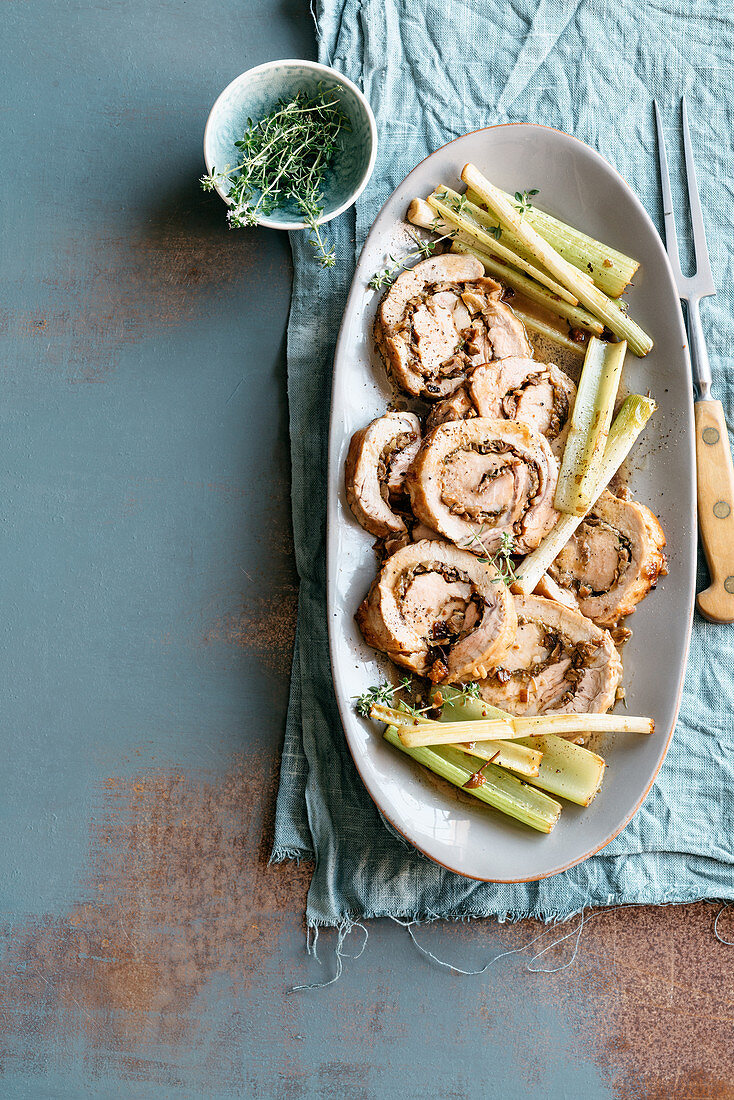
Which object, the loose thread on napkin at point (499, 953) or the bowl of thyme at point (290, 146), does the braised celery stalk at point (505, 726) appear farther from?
the bowl of thyme at point (290, 146)

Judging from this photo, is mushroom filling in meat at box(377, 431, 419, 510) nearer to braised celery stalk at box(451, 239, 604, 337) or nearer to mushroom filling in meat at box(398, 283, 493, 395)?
mushroom filling in meat at box(398, 283, 493, 395)

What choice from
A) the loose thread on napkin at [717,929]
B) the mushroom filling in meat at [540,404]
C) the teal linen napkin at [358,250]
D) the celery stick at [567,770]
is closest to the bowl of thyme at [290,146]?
the teal linen napkin at [358,250]

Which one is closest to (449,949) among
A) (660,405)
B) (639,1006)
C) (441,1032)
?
(441,1032)

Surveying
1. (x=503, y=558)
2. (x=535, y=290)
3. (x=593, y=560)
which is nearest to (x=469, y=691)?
(x=503, y=558)

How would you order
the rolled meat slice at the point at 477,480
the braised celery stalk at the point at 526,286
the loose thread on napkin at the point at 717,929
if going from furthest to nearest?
the loose thread on napkin at the point at 717,929
the braised celery stalk at the point at 526,286
the rolled meat slice at the point at 477,480

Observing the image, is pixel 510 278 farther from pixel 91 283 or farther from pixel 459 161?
pixel 91 283

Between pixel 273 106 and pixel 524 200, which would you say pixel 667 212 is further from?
pixel 273 106

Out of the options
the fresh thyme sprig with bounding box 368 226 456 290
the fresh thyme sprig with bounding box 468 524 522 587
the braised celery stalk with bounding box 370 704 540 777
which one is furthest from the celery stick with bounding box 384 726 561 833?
the fresh thyme sprig with bounding box 368 226 456 290
